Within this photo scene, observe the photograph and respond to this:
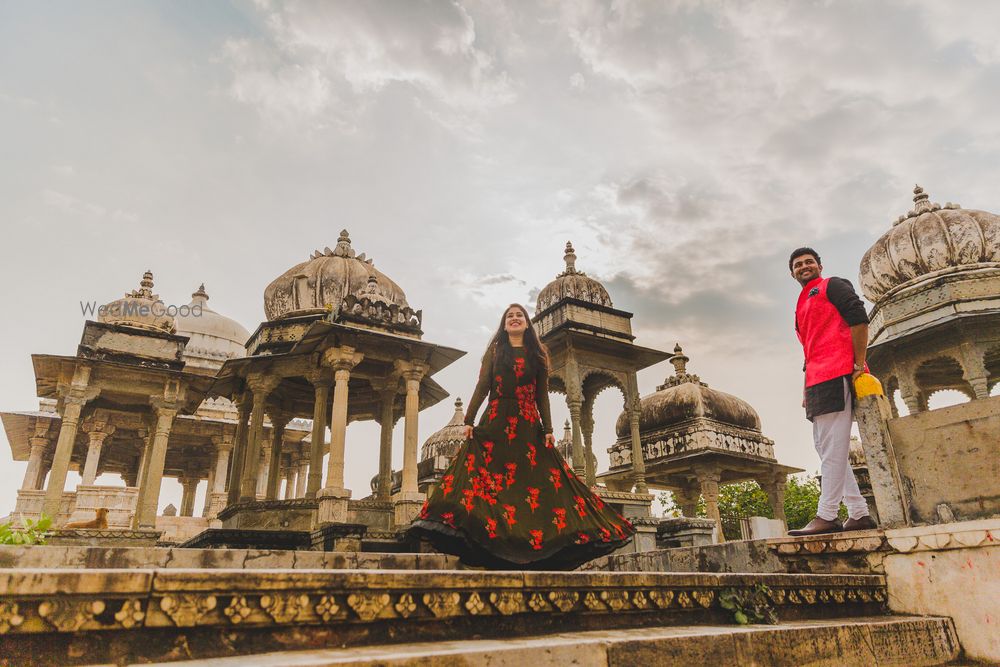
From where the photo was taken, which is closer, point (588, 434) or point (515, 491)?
point (515, 491)

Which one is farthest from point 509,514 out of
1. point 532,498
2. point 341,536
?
point 341,536

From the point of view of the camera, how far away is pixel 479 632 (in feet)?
8.25

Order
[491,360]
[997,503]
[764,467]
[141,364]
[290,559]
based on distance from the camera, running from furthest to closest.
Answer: [764,467]
[141,364]
[290,559]
[491,360]
[997,503]

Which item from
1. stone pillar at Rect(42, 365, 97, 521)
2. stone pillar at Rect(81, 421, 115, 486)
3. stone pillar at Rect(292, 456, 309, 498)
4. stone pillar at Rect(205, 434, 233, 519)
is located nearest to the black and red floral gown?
stone pillar at Rect(42, 365, 97, 521)

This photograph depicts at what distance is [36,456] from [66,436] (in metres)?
A: 11.2

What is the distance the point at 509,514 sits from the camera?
15.4 ft

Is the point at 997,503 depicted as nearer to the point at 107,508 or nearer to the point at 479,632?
the point at 479,632

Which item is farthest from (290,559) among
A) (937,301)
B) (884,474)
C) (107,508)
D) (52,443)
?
(52,443)

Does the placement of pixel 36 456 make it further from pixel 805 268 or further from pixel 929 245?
pixel 929 245

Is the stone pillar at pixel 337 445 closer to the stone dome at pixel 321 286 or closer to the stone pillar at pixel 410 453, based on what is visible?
the stone pillar at pixel 410 453

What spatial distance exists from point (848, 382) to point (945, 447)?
741mm

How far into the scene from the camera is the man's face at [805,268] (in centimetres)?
512

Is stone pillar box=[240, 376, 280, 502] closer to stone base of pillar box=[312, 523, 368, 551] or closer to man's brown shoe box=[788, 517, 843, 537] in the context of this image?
stone base of pillar box=[312, 523, 368, 551]

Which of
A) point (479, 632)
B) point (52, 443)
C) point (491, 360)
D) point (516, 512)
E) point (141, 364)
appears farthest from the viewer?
point (52, 443)
